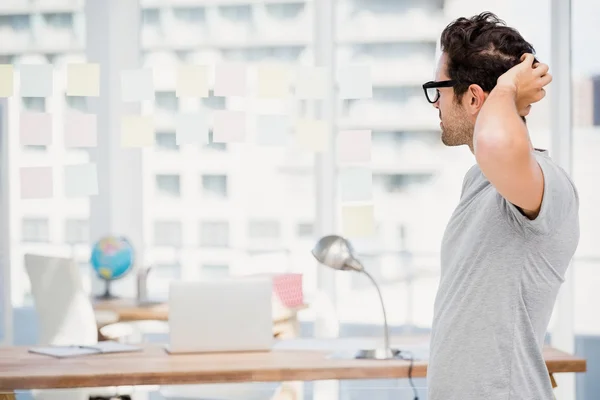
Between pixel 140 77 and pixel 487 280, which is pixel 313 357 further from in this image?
pixel 140 77

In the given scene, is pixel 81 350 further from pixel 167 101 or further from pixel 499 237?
pixel 167 101

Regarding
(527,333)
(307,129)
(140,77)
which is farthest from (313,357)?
(140,77)

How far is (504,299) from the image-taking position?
1275mm

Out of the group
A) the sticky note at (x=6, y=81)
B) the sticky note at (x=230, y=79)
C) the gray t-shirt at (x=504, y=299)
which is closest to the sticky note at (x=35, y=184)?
the sticky note at (x=6, y=81)

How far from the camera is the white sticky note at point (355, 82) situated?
490cm

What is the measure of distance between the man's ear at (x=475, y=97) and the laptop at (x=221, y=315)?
1445 millimetres

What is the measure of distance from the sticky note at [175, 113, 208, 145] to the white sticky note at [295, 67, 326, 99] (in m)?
0.54

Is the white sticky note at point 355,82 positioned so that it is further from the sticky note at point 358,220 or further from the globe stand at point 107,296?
the globe stand at point 107,296

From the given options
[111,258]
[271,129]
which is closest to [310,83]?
[271,129]

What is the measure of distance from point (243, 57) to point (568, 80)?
1.82 meters

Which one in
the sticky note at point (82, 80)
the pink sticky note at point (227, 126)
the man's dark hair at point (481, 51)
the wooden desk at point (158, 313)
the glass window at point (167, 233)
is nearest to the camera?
the man's dark hair at point (481, 51)

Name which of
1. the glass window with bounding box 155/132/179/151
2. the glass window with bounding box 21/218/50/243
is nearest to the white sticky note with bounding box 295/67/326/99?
the glass window with bounding box 155/132/179/151

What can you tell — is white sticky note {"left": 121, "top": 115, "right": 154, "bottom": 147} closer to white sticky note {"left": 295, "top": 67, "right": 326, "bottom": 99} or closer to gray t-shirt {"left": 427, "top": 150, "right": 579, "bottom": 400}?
white sticky note {"left": 295, "top": 67, "right": 326, "bottom": 99}

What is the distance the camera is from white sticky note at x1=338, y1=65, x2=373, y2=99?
16.1ft
